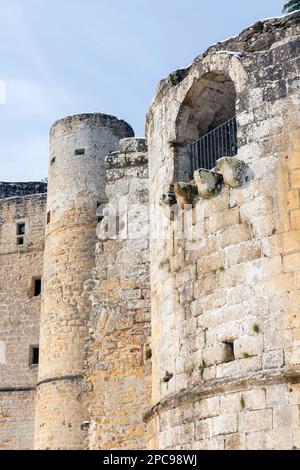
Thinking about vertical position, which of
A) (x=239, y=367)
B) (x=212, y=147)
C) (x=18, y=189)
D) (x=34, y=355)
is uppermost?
(x=18, y=189)

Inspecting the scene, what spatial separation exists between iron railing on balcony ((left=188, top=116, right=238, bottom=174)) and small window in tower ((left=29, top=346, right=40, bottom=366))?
1319 centimetres

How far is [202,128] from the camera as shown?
10.0 metres

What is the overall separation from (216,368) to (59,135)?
43.0 ft

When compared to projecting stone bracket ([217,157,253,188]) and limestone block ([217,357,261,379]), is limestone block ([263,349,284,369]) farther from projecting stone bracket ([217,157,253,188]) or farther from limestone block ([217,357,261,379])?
projecting stone bracket ([217,157,253,188])

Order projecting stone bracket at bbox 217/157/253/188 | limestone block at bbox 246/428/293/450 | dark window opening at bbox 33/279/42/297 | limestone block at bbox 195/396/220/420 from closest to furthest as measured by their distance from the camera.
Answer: limestone block at bbox 246/428/293/450 < limestone block at bbox 195/396/220/420 < projecting stone bracket at bbox 217/157/253/188 < dark window opening at bbox 33/279/42/297

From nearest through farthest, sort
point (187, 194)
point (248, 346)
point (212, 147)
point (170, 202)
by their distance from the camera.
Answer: point (248, 346) → point (187, 194) → point (170, 202) → point (212, 147)

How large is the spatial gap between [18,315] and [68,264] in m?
3.76

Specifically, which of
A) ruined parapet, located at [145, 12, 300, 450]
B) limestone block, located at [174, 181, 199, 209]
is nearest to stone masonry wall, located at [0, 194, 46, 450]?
ruined parapet, located at [145, 12, 300, 450]

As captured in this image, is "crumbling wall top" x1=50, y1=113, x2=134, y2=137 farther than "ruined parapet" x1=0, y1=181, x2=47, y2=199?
No

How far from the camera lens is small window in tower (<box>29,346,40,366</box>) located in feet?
72.4

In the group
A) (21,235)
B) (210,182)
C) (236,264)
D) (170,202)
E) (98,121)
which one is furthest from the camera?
(21,235)

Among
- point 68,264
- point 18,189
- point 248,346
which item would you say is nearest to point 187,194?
point 248,346

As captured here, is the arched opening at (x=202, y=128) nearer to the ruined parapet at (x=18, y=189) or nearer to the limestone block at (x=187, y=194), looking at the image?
the limestone block at (x=187, y=194)

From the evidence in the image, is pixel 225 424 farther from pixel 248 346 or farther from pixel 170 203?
pixel 170 203
